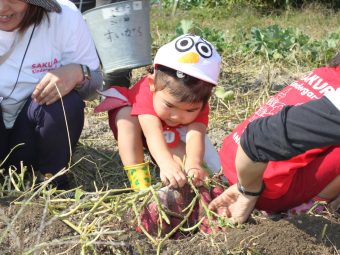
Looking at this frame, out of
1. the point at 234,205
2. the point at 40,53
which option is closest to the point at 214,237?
the point at 234,205

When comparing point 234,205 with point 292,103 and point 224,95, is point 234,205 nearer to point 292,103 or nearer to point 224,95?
point 292,103

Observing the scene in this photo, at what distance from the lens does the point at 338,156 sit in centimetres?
227

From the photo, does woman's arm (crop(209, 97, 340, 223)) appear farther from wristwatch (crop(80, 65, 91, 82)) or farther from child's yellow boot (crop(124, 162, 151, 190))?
wristwatch (crop(80, 65, 91, 82))

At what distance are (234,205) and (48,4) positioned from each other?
3.25 ft

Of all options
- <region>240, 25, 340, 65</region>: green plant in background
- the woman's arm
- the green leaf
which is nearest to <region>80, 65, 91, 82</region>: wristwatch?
the woman's arm

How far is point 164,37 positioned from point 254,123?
10.5 feet

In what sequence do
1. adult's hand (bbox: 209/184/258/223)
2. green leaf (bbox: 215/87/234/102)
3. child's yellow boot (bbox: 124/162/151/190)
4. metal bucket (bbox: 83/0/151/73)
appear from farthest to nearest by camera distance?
green leaf (bbox: 215/87/234/102), metal bucket (bbox: 83/0/151/73), child's yellow boot (bbox: 124/162/151/190), adult's hand (bbox: 209/184/258/223)

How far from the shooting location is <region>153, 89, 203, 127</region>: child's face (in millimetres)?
2428

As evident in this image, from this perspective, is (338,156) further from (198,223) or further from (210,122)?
(210,122)

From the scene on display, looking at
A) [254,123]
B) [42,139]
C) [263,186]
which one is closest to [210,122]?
[42,139]

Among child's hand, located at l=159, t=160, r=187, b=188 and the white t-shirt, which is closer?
child's hand, located at l=159, t=160, r=187, b=188

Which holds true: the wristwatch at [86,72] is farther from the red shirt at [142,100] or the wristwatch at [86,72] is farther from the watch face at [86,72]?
the red shirt at [142,100]

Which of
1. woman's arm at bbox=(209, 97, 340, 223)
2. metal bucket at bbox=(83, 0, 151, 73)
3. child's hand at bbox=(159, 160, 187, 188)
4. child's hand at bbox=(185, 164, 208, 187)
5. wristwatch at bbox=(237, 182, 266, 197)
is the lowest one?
metal bucket at bbox=(83, 0, 151, 73)

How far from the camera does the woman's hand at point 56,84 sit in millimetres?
2420
